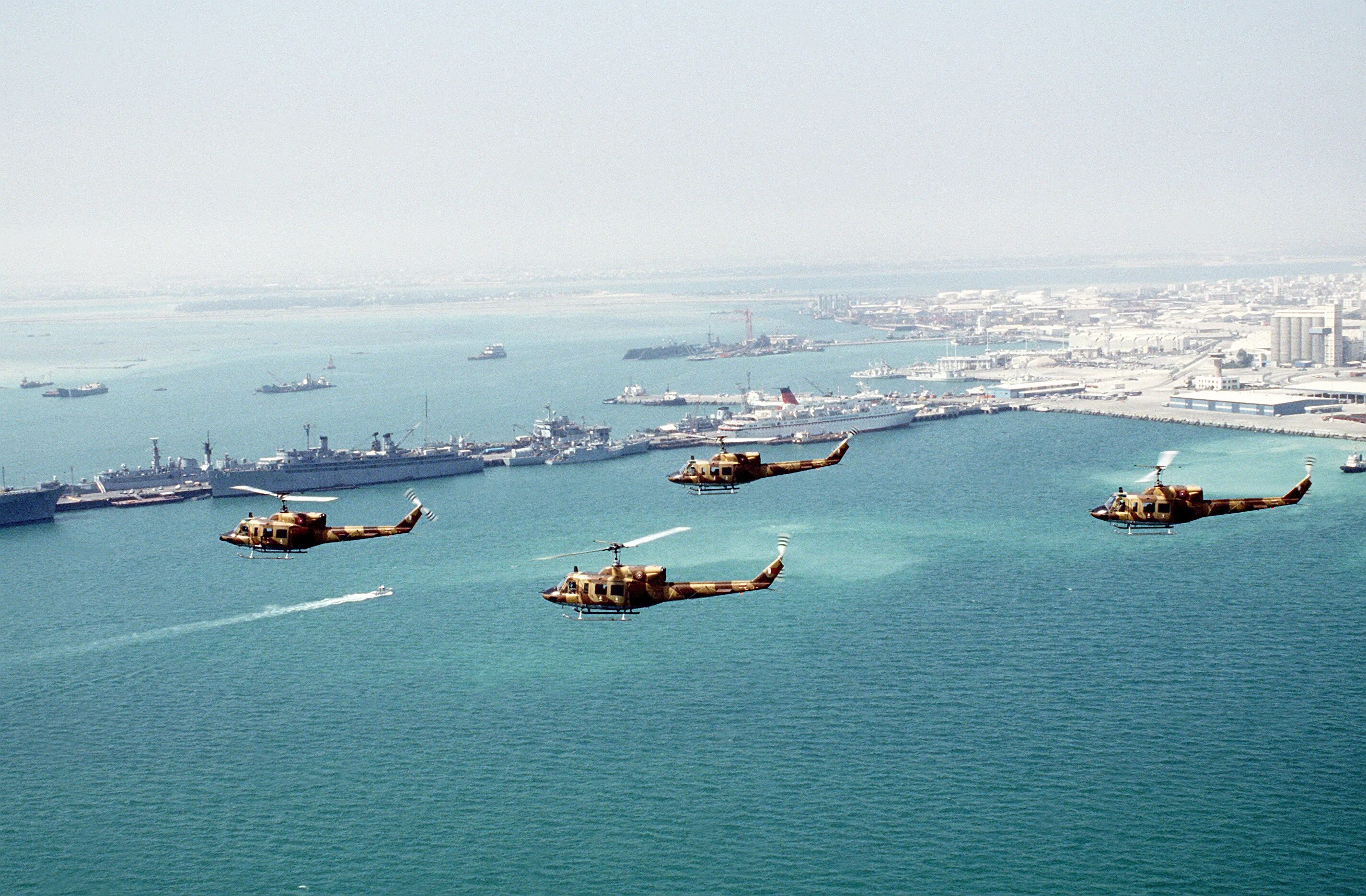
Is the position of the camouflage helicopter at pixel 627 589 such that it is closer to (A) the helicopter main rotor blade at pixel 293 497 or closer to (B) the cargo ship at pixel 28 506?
(A) the helicopter main rotor blade at pixel 293 497

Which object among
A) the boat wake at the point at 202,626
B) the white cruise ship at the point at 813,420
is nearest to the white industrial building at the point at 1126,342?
the white cruise ship at the point at 813,420

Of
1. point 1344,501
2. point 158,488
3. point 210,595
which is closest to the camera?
point 210,595

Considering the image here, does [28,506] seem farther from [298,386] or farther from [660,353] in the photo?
[660,353]

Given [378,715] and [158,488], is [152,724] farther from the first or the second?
[158,488]

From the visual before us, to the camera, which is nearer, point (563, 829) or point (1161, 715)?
point (563, 829)

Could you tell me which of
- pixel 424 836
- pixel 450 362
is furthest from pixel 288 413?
pixel 424 836
